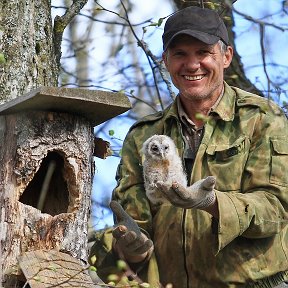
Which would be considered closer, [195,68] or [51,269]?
[51,269]

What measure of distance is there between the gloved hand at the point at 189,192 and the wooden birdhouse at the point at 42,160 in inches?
18.5

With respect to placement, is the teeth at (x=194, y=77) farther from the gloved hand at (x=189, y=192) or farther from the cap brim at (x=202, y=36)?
the gloved hand at (x=189, y=192)

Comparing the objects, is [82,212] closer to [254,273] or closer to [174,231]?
[174,231]

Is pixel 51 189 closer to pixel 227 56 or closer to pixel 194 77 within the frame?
pixel 194 77

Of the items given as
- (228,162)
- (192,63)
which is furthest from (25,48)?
(228,162)

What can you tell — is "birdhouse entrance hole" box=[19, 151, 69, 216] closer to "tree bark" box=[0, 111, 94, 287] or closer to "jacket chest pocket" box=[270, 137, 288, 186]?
"tree bark" box=[0, 111, 94, 287]

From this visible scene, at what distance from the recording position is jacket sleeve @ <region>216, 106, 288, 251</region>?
17.4 ft

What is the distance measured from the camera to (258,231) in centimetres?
539

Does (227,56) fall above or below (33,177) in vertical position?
above

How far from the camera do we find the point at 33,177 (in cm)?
536

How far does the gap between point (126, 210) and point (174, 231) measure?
30 cm

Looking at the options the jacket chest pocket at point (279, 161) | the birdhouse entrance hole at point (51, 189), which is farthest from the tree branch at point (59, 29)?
the jacket chest pocket at point (279, 161)

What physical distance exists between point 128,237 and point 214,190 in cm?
A: 50

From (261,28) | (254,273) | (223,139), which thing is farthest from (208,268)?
(261,28)
